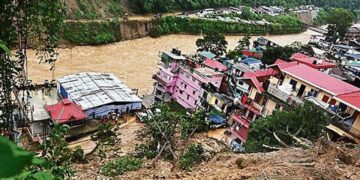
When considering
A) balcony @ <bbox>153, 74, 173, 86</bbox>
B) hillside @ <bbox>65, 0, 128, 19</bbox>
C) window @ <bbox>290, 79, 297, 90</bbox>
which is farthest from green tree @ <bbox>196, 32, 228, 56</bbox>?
hillside @ <bbox>65, 0, 128, 19</bbox>

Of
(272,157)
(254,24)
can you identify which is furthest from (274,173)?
(254,24)

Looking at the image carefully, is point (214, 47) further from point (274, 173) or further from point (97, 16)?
point (274, 173)

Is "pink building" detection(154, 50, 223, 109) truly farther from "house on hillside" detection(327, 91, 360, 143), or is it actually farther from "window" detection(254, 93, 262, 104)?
"house on hillside" detection(327, 91, 360, 143)

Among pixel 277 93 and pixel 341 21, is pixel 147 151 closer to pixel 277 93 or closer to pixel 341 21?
pixel 277 93

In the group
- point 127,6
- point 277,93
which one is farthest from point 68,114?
point 127,6

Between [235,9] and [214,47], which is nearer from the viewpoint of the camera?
[214,47]
